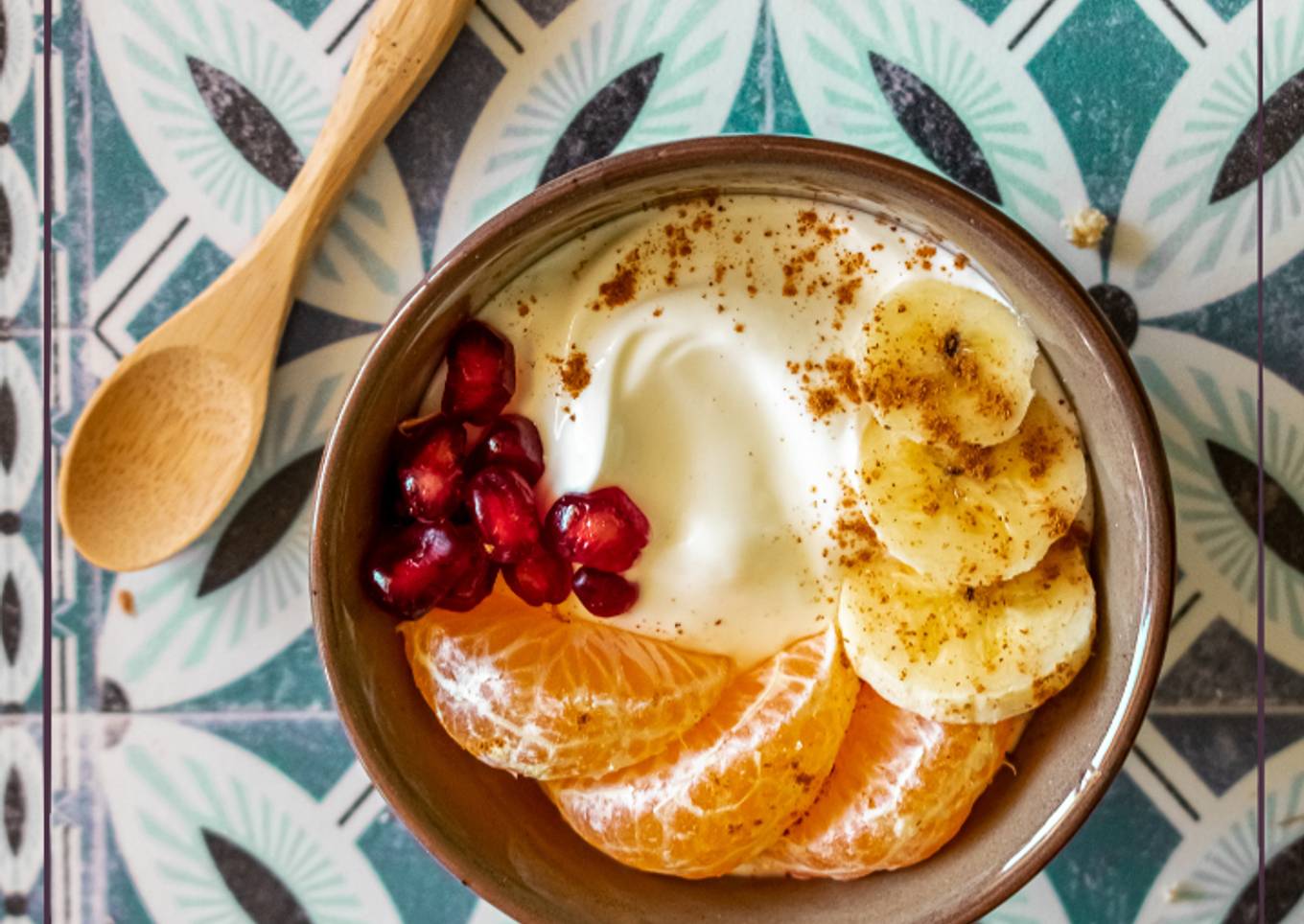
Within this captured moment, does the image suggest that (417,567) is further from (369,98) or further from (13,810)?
(13,810)

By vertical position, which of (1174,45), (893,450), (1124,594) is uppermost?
(1174,45)

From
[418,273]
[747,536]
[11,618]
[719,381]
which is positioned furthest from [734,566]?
[11,618]

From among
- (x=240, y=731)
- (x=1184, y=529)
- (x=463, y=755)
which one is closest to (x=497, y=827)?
(x=463, y=755)

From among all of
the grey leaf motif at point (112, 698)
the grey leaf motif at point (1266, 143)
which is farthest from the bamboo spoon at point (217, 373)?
the grey leaf motif at point (1266, 143)

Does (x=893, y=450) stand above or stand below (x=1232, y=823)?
above

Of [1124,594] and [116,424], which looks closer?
[1124,594]

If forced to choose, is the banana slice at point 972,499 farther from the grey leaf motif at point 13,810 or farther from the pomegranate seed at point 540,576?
Result: the grey leaf motif at point 13,810

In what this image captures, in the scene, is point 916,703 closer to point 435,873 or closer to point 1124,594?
point 1124,594
